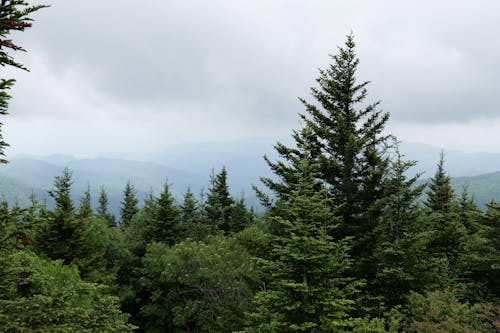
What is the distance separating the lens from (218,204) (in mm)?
42781

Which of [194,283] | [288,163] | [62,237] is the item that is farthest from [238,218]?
[288,163]

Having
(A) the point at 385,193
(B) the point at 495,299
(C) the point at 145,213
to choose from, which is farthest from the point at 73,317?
(C) the point at 145,213


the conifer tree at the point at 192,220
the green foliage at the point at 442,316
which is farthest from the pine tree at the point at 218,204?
the green foliage at the point at 442,316

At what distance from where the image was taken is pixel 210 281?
2152 centimetres

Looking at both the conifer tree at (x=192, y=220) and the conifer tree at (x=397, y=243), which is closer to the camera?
the conifer tree at (x=397, y=243)

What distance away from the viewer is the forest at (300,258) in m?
7.00

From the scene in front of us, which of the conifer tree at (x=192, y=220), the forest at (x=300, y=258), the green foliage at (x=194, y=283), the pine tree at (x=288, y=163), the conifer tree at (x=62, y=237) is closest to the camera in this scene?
the forest at (x=300, y=258)

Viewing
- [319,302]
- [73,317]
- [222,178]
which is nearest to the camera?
[73,317]

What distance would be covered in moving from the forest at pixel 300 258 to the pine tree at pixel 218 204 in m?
12.5

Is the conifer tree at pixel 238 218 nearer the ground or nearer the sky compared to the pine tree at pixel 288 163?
nearer the ground

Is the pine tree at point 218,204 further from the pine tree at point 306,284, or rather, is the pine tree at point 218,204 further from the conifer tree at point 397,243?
the pine tree at point 306,284

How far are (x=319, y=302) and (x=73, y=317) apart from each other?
6100 millimetres

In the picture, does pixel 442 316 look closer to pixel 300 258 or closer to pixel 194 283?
pixel 300 258

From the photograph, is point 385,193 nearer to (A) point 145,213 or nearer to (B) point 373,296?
(B) point 373,296
